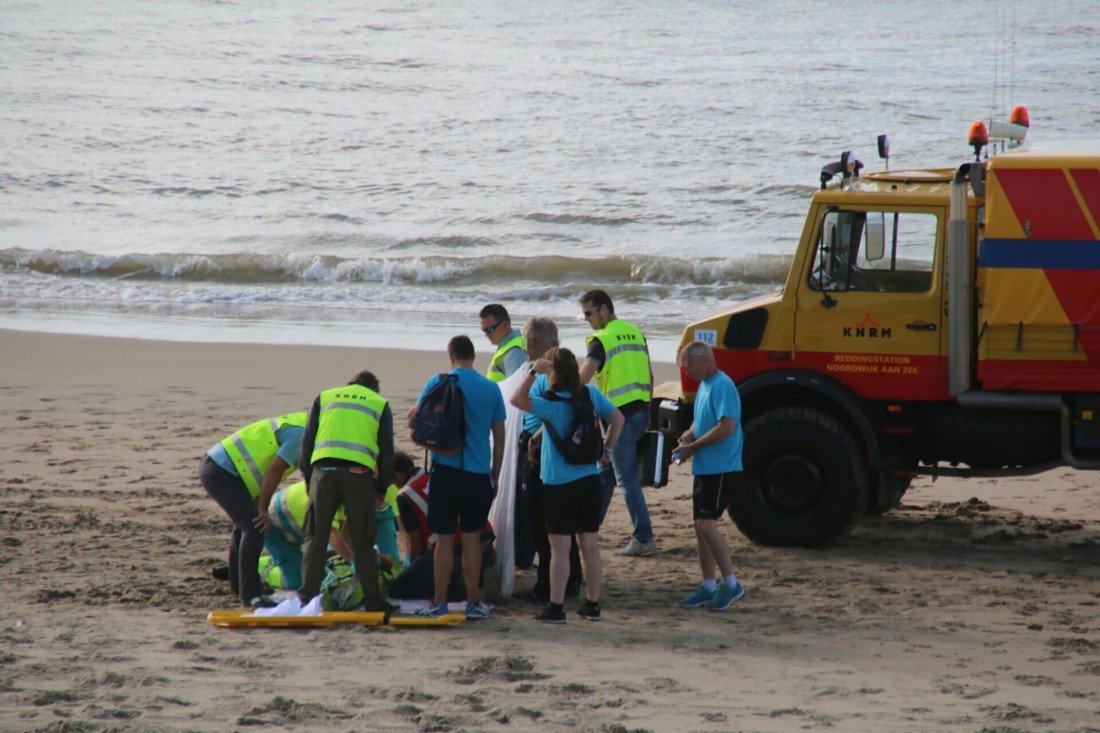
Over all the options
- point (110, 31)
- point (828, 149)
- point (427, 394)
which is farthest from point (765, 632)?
point (110, 31)

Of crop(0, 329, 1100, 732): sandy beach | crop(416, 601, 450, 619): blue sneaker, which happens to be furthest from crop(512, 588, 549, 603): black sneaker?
crop(416, 601, 450, 619): blue sneaker

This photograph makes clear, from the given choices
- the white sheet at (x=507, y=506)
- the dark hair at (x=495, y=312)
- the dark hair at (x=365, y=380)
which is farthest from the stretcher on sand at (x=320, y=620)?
the dark hair at (x=495, y=312)

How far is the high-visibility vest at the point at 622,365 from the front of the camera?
310 inches

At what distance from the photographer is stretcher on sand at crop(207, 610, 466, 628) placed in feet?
21.2

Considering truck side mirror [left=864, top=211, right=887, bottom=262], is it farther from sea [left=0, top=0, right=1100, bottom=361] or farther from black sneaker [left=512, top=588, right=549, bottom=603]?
sea [left=0, top=0, right=1100, bottom=361]

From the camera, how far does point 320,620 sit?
6.46 m

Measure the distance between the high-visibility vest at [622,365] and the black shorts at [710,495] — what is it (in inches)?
44.2

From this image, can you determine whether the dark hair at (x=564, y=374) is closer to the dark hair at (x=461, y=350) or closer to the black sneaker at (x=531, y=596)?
the dark hair at (x=461, y=350)

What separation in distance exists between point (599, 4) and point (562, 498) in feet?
140

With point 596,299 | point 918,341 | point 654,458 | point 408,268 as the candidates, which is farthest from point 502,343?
point 408,268

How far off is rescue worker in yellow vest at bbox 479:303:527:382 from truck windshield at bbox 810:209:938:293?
2037mm

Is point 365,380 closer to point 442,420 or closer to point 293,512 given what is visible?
point 442,420

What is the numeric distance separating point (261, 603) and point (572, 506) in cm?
186

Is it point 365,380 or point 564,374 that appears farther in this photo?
point 365,380
